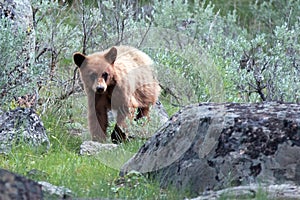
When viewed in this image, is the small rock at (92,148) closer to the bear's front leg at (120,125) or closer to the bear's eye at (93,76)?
the bear's front leg at (120,125)

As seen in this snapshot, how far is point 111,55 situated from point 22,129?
163cm

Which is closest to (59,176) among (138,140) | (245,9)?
(138,140)

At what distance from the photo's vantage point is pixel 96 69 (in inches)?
309

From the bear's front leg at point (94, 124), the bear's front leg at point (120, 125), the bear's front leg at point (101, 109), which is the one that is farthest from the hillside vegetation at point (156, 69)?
the bear's front leg at point (120, 125)

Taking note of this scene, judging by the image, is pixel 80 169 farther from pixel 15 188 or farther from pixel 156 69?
pixel 156 69

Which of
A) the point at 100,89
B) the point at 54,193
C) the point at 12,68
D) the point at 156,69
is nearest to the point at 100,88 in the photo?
the point at 100,89

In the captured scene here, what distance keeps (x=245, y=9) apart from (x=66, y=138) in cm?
865

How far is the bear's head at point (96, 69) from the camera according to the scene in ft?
25.6

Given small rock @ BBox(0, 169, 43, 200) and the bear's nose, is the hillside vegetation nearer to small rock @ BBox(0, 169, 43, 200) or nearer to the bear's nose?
the bear's nose

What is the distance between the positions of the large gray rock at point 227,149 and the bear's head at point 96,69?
2.52 m

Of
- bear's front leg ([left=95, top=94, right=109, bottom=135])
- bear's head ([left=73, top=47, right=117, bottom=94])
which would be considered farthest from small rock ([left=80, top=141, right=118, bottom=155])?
bear's front leg ([left=95, top=94, right=109, bottom=135])

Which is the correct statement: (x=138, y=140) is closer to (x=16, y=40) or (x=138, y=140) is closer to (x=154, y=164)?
(x=16, y=40)

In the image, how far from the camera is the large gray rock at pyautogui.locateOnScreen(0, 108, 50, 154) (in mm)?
6754

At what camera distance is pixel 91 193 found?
4.82 metres
